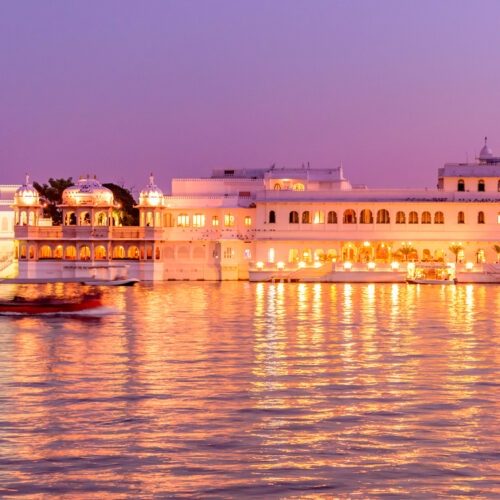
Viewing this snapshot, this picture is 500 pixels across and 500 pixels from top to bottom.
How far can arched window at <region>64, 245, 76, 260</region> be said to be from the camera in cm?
8281

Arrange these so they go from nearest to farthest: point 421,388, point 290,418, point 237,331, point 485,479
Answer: point 485,479 < point 290,418 < point 421,388 < point 237,331

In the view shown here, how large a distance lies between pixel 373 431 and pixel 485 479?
9.72ft

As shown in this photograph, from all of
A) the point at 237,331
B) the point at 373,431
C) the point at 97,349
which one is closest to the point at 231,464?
the point at 373,431

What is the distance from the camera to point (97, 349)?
83.4 feet

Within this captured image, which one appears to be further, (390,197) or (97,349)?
(390,197)

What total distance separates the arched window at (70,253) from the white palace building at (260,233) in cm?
9

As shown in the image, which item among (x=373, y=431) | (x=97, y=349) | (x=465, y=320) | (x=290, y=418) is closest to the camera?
(x=373, y=431)

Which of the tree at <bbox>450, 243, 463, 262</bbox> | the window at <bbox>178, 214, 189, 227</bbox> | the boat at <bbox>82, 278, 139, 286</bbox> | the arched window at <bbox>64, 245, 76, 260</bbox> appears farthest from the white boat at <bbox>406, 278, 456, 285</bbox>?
the arched window at <bbox>64, 245, 76, 260</bbox>

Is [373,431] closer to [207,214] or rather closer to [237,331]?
[237,331]

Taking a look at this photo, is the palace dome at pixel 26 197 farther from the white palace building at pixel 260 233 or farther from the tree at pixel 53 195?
the tree at pixel 53 195

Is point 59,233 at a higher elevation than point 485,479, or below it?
higher

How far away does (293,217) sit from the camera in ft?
272

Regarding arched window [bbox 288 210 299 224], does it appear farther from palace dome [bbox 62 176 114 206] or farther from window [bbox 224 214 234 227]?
palace dome [bbox 62 176 114 206]

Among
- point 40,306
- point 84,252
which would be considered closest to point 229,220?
point 84,252
